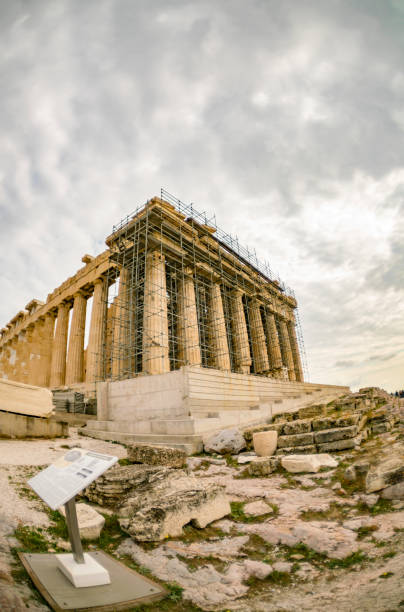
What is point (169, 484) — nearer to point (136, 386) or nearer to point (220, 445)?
point (220, 445)

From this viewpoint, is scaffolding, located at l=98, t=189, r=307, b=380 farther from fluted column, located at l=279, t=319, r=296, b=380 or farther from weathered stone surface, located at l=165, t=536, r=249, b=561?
weathered stone surface, located at l=165, t=536, r=249, b=561

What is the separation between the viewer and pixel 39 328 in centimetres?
3081

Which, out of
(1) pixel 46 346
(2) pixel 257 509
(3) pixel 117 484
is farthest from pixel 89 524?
(1) pixel 46 346

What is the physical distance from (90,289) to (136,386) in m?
14.7

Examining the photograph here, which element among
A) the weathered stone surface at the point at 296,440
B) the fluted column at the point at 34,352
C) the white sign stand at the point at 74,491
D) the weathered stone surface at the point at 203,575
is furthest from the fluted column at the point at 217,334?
the white sign stand at the point at 74,491

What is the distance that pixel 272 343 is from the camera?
31.0m

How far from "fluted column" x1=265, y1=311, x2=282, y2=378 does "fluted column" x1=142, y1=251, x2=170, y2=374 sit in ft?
48.7

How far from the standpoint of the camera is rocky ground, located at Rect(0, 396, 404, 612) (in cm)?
256

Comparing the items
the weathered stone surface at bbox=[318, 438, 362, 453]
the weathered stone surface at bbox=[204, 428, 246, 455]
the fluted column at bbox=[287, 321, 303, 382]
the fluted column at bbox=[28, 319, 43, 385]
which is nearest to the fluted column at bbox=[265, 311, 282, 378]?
the fluted column at bbox=[287, 321, 303, 382]

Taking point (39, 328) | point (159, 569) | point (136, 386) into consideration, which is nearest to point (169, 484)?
point (159, 569)

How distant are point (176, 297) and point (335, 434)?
55.4 feet

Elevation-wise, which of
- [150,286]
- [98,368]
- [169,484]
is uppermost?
[150,286]

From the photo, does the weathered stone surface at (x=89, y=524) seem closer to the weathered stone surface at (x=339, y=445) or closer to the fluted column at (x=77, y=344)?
the weathered stone surface at (x=339, y=445)

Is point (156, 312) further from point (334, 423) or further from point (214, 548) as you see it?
point (214, 548)
